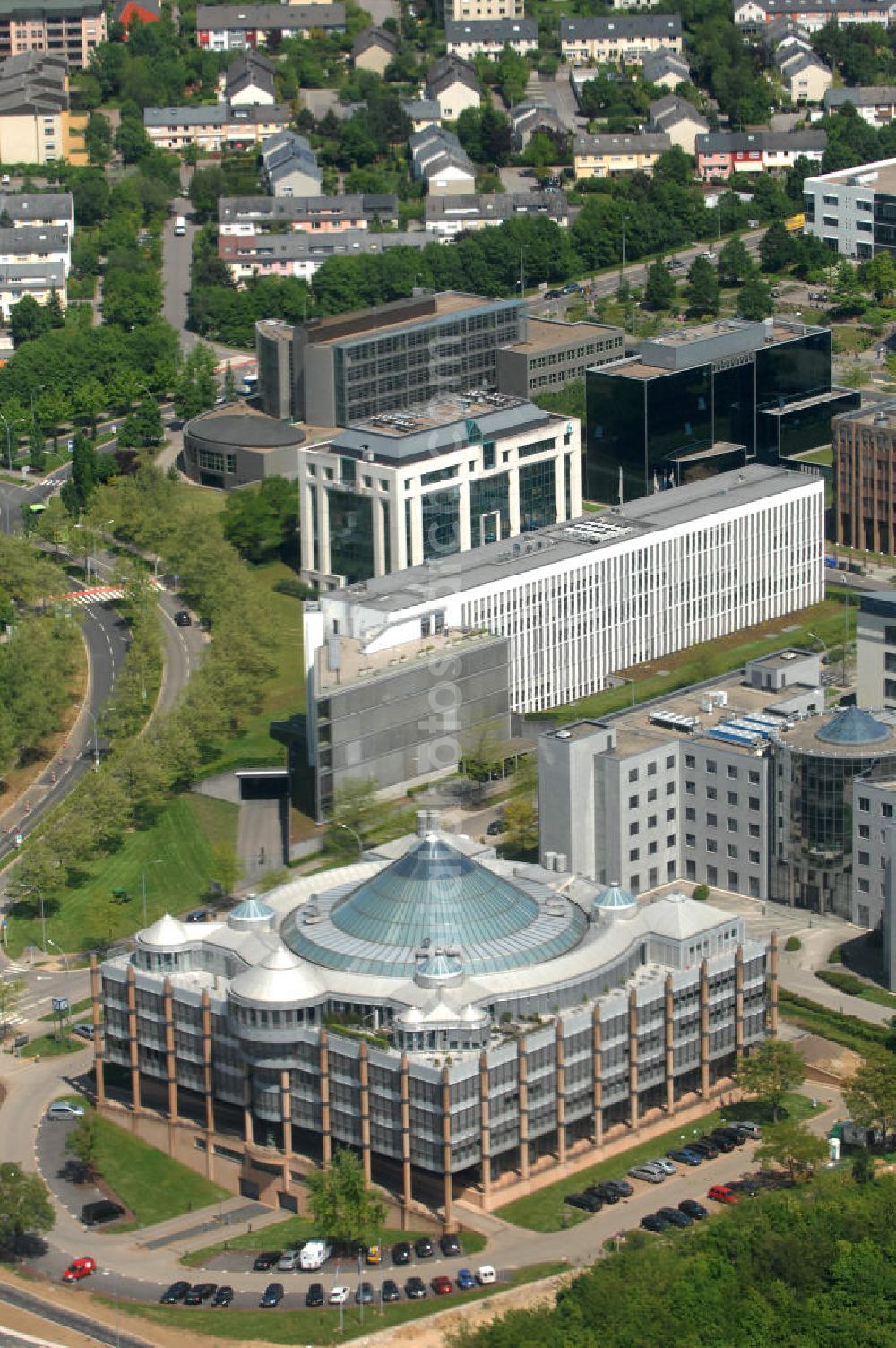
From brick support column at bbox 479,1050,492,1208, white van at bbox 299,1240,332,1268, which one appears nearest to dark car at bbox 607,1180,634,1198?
brick support column at bbox 479,1050,492,1208

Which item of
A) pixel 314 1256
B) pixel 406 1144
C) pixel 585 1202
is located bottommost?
pixel 314 1256

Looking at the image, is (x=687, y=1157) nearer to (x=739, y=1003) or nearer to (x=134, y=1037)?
(x=739, y=1003)

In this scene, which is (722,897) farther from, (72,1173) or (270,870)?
(72,1173)

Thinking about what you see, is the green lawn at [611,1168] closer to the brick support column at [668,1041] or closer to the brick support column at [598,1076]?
the brick support column at [598,1076]

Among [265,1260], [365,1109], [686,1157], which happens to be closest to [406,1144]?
[365,1109]

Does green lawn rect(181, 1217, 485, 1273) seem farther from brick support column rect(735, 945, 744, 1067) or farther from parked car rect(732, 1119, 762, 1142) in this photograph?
brick support column rect(735, 945, 744, 1067)
